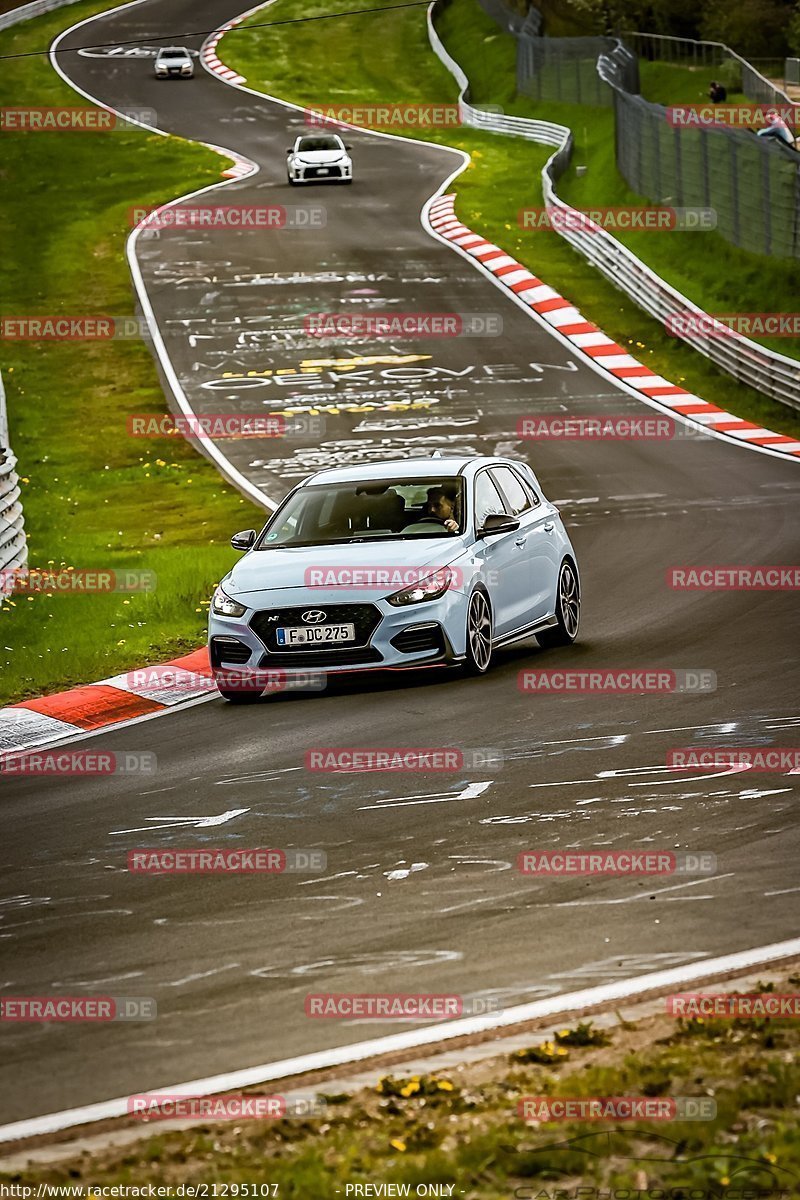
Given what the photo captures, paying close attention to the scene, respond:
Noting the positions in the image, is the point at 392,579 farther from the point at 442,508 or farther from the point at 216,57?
the point at 216,57

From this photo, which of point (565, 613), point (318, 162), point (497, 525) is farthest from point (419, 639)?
point (318, 162)

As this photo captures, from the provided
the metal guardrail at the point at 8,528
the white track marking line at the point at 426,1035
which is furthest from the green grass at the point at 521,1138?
the metal guardrail at the point at 8,528

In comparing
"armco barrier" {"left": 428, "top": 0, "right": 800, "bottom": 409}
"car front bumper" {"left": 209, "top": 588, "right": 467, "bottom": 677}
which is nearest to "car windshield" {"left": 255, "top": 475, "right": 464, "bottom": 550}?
"car front bumper" {"left": 209, "top": 588, "right": 467, "bottom": 677}

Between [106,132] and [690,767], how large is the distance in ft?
165

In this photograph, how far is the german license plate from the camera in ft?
42.5

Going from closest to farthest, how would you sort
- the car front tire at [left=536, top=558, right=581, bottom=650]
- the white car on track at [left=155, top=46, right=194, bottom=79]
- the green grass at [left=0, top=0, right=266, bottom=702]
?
the car front tire at [left=536, top=558, right=581, bottom=650] < the green grass at [left=0, top=0, right=266, bottom=702] < the white car on track at [left=155, top=46, right=194, bottom=79]

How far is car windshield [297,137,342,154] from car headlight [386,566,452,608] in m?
37.2

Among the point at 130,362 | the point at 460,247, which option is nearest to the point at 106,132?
the point at 460,247

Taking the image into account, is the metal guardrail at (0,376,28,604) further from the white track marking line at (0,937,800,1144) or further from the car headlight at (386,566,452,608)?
the white track marking line at (0,937,800,1144)

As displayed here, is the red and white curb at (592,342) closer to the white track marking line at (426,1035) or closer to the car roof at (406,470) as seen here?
the car roof at (406,470)

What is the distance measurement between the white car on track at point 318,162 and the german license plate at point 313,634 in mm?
36673

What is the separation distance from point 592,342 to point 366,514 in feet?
64.7

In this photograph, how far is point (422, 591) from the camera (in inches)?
513

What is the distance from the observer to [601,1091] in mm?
5418
